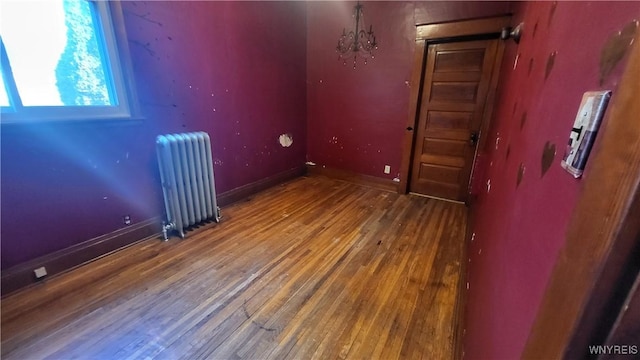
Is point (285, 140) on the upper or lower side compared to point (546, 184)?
lower

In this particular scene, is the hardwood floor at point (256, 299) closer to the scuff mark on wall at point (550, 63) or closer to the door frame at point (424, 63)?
Answer: the door frame at point (424, 63)

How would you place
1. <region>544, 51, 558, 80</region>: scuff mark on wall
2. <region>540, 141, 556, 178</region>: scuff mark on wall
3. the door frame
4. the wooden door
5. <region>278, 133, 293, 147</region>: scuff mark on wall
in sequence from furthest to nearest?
<region>278, 133, 293, 147</region>: scuff mark on wall
the wooden door
the door frame
<region>544, 51, 558, 80</region>: scuff mark on wall
<region>540, 141, 556, 178</region>: scuff mark on wall

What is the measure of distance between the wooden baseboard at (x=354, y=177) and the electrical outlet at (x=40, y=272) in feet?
10.7

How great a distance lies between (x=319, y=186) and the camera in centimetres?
383

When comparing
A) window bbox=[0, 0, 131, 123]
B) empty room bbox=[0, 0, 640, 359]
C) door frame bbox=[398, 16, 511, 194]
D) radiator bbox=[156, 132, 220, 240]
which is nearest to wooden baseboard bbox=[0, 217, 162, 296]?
empty room bbox=[0, 0, 640, 359]

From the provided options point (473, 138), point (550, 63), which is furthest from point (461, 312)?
point (473, 138)

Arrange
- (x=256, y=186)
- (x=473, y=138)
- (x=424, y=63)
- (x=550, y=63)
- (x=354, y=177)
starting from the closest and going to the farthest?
(x=550, y=63), (x=473, y=138), (x=424, y=63), (x=256, y=186), (x=354, y=177)

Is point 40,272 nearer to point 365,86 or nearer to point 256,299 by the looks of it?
point 256,299

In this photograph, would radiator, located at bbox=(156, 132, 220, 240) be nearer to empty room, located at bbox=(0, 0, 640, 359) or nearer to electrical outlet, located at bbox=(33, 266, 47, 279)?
empty room, located at bbox=(0, 0, 640, 359)

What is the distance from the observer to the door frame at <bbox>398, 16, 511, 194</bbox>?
267 centimetres

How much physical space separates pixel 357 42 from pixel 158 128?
270 centimetres

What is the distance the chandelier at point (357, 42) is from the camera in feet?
11.0

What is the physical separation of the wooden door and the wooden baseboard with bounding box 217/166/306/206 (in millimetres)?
1813

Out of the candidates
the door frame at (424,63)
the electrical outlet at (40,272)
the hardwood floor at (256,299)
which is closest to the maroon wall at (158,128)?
the electrical outlet at (40,272)
